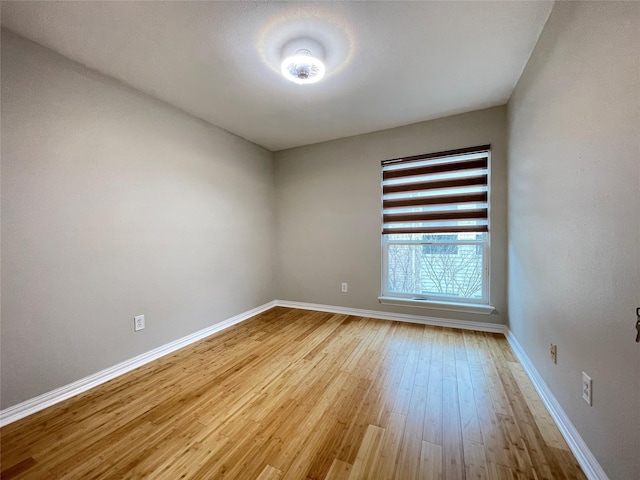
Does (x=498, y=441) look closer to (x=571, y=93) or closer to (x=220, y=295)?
(x=571, y=93)

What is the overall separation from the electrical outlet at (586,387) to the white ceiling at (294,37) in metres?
2.04

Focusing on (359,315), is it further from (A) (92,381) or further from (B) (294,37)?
(B) (294,37)

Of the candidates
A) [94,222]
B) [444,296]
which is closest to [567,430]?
[444,296]

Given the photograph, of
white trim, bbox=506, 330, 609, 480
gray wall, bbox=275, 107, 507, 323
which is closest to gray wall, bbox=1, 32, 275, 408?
gray wall, bbox=275, 107, 507, 323

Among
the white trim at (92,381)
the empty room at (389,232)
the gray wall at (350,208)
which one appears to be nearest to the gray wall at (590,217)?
the empty room at (389,232)

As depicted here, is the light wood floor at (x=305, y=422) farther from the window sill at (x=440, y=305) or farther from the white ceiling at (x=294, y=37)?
the white ceiling at (x=294, y=37)

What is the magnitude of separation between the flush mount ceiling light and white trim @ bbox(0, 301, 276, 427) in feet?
8.78

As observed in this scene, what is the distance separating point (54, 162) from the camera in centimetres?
171

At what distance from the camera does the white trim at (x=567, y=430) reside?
1076mm

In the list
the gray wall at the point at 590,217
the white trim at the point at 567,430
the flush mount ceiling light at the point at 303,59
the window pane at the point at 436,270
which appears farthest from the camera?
the window pane at the point at 436,270

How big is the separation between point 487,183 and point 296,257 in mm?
2632

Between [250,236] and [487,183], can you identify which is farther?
[250,236]

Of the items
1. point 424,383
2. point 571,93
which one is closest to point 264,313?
point 424,383

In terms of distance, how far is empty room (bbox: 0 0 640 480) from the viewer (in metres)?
1.14
